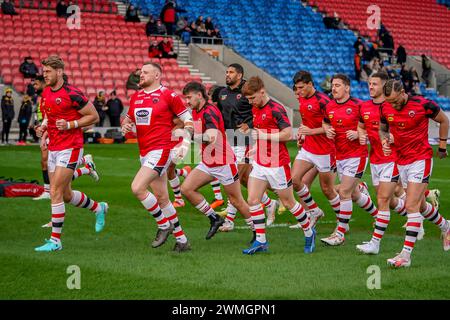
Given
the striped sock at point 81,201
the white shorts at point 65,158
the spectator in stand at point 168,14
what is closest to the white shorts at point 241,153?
the striped sock at point 81,201

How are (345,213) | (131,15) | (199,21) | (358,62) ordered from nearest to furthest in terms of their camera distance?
(345,213), (131,15), (199,21), (358,62)

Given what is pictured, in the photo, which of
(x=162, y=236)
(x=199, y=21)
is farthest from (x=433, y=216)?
(x=199, y=21)

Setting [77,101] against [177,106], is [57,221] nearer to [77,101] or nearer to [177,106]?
[77,101]

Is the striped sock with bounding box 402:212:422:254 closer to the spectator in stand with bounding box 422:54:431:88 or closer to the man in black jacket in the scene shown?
the man in black jacket

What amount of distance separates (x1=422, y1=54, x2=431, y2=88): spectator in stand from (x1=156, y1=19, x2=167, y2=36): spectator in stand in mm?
13446

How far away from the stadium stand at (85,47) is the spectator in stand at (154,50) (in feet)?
1.17

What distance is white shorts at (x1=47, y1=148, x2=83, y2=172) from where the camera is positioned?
35.7 ft

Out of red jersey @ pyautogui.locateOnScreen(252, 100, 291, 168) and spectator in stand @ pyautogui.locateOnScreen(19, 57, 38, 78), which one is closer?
red jersey @ pyautogui.locateOnScreen(252, 100, 291, 168)

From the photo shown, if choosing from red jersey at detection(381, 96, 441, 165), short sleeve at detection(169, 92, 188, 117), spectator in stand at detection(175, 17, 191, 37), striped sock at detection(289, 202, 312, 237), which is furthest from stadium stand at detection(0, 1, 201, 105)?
red jersey at detection(381, 96, 441, 165)

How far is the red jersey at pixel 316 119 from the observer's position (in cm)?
1229

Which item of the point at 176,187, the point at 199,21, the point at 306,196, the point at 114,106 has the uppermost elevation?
the point at 199,21

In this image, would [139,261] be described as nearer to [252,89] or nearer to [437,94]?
[252,89]

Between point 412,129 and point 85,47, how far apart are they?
26.0 metres

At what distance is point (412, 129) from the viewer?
33.4 feet
